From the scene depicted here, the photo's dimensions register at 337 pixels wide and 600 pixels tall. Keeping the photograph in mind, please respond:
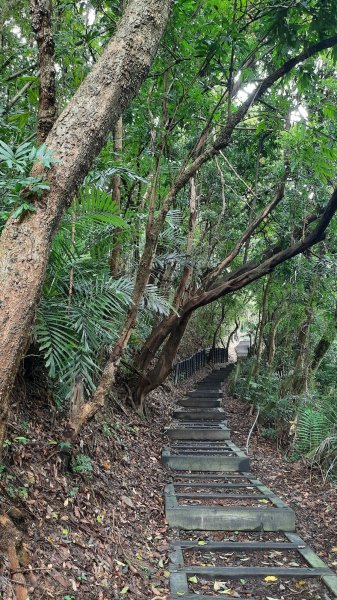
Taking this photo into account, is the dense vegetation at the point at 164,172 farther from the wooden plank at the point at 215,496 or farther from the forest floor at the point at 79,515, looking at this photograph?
the wooden plank at the point at 215,496

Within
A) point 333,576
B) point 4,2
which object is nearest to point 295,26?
point 4,2

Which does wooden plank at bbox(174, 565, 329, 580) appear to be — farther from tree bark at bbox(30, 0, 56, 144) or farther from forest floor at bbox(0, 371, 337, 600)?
tree bark at bbox(30, 0, 56, 144)

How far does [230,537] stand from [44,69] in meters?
4.32

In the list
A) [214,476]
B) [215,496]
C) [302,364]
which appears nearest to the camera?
[215,496]

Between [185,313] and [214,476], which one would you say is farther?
[185,313]

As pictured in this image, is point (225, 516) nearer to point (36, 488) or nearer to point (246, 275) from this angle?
point (36, 488)

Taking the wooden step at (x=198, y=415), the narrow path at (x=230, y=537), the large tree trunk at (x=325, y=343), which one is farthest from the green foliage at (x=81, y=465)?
the large tree trunk at (x=325, y=343)

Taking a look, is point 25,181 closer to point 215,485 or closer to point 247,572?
point 247,572

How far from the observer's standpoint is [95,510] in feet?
12.6

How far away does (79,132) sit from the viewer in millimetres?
2367

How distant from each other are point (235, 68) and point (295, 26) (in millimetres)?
1299

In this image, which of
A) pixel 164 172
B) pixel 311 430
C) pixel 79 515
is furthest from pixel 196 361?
pixel 79 515

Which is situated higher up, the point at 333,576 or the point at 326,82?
the point at 326,82

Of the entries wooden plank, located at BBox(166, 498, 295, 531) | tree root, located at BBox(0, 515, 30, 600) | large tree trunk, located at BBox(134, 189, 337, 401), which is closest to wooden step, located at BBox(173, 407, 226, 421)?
large tree trunk, located at BBox(134, 189, 337, 401)
